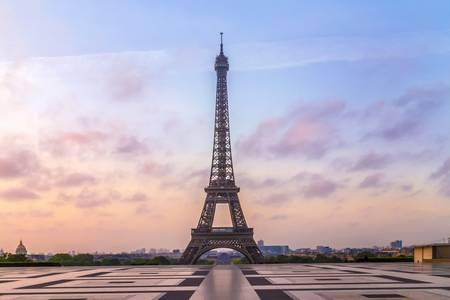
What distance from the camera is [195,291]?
1641cm

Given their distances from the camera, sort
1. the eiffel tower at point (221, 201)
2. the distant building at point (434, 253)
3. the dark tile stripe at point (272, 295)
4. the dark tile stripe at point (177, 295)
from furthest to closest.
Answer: the eiffel tower at point (221, 201), the distant building at point (434, 253), the dark tile stripe at point (177, 295), the dark tile stripe at point (272, 295)

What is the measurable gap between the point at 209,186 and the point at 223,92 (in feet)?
45.7

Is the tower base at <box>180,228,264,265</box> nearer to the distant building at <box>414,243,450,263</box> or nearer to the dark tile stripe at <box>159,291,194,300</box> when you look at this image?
the distant building at <box>414,243,450,263</box>

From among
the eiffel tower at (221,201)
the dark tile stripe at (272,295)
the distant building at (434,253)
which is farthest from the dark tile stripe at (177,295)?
the eiffel tower at (221,201)

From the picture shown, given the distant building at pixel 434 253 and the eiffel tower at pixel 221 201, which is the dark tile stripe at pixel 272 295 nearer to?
the distant building at pixel 434 253

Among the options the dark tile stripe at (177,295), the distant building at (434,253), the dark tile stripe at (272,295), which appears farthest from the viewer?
the distant building at (434,253)

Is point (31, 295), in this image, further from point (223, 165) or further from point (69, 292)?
point (223, 165)

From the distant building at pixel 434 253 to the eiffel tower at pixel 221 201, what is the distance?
2755cm

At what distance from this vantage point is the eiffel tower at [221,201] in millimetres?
68188

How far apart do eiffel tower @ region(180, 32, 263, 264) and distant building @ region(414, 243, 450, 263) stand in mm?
27547

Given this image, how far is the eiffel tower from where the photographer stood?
224 ft

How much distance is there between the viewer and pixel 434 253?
3825 centimetres

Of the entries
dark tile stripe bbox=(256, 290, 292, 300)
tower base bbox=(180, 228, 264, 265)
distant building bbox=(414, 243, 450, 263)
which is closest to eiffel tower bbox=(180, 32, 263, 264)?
tower base bbox=(180, 228, 264, 265)

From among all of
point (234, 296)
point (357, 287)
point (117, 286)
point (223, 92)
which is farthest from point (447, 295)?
point (223, 92)
